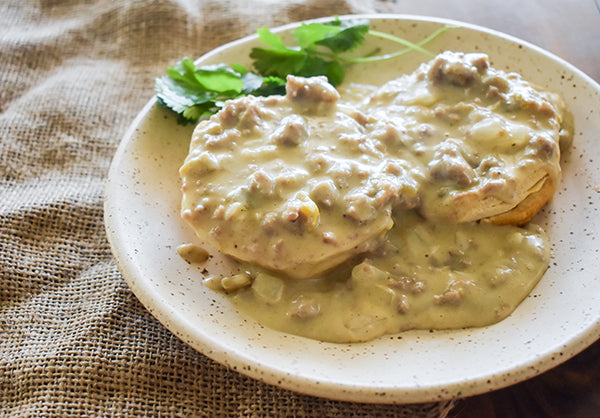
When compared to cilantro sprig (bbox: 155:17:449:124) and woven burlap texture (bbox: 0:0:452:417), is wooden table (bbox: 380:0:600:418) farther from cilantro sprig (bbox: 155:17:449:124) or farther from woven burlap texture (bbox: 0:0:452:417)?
cilantro sprig (bbox: 155:17:449:124)

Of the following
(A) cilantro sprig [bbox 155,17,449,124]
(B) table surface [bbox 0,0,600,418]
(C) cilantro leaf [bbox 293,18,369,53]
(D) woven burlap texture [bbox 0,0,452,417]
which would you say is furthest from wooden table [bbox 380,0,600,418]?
(C) cilantro leaf [bbox 293,18,369,53]

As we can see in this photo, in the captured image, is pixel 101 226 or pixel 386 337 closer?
pixel 386 337

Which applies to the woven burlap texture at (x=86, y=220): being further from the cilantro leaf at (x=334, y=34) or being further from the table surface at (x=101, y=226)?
the cilantro leaf at (x=334, y=34)

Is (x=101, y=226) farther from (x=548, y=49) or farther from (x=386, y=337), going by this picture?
(x=548, y=49)

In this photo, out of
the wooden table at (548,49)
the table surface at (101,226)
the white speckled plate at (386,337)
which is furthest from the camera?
the table surface at (101,226)

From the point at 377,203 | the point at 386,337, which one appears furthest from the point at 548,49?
the point at 386,337

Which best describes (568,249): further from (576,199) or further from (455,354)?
(455,354)

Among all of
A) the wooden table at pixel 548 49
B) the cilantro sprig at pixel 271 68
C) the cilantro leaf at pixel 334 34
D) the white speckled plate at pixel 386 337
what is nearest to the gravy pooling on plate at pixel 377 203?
the white speckled plate at pixel 386 337
